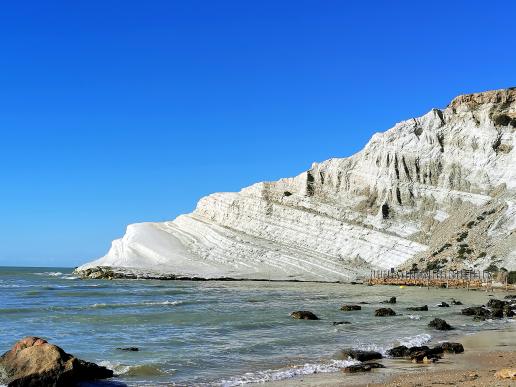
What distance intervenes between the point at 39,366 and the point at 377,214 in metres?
62.4

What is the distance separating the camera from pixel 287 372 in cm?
1452

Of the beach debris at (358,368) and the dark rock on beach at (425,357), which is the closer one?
the beach debris at (358,368)

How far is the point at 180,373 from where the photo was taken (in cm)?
1519

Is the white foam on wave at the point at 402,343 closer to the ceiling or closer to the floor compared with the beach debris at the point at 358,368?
closer to the ceiling

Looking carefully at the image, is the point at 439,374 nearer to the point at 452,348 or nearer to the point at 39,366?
the point at 452,348

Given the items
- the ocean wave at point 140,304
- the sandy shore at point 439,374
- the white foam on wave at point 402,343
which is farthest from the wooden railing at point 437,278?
the sandy shore at point 439,374

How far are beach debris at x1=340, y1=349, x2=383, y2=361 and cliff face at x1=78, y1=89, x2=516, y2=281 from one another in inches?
1763

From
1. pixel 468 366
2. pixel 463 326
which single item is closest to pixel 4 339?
pixel 468 366

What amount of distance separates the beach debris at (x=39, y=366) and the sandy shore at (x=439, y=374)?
4548mm

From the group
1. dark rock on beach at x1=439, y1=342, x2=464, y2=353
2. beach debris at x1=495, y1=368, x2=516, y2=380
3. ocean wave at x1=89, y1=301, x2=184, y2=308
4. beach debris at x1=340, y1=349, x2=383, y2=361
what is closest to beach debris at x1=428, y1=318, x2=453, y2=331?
dark rock on beach at x1=439, y1=342, x2=464, y2=353

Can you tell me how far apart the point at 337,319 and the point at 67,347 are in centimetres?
1333

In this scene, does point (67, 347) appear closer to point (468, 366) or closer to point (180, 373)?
point (180, 373)

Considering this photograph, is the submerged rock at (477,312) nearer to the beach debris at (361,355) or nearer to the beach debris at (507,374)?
the beach debris at (361,355)

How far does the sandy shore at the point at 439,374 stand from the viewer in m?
12.6
